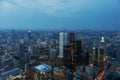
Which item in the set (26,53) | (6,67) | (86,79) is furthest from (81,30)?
(6,67)

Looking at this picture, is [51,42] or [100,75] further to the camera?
[51,42]

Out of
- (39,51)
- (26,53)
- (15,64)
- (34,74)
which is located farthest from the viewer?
(39,51)

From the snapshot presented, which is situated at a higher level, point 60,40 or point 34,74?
point 60,40

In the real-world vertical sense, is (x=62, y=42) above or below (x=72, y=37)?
below

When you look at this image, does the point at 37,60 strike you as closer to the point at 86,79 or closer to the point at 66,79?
the point at 66,79

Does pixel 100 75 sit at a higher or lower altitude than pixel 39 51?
lower

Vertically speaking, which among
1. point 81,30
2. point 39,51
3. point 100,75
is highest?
point 81,30

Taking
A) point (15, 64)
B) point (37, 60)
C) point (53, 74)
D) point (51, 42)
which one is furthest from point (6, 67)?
point (51, 42)

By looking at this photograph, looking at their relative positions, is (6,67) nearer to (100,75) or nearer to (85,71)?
(85,71)

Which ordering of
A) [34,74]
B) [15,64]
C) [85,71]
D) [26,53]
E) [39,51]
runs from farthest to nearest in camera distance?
Answer: [39,51] < [26,53] < [15,64] < [85,71] < [34,74]
